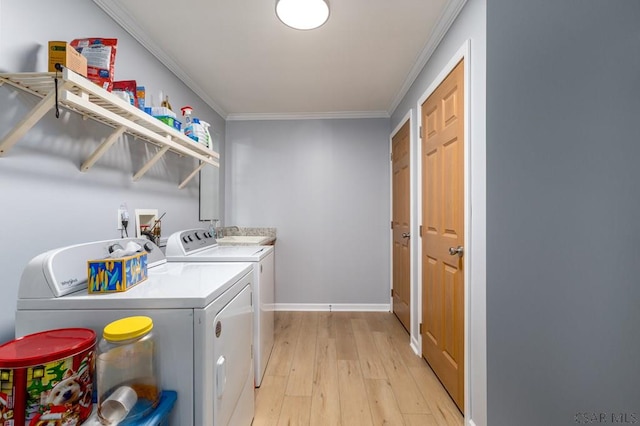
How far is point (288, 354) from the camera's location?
7.22 feet

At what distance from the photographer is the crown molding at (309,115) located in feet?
10.4

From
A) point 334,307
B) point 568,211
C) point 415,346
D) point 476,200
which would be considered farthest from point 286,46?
point 334,307

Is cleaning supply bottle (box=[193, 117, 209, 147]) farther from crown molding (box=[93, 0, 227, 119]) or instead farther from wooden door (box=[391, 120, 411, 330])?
wooden door (box=[391, 120, 411, 330])

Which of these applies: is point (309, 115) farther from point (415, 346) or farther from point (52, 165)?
point (415, 346)

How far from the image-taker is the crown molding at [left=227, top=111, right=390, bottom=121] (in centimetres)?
316

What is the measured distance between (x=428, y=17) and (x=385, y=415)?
242 cm

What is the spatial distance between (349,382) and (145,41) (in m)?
2.71

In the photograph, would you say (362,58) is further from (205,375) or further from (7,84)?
(205,375)

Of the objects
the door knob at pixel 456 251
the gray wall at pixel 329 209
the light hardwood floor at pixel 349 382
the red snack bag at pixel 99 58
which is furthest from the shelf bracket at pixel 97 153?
the gray wall at pixel 329 209

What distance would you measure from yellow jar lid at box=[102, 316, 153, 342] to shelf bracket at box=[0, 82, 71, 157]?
79cm

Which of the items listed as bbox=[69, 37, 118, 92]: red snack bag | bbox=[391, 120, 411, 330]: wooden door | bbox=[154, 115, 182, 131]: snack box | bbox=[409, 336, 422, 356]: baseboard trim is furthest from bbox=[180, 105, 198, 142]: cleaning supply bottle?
bbox=[409, 336, 422, 356]: baseboard trim

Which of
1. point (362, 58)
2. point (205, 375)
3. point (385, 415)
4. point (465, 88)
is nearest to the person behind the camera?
point (205, 375)

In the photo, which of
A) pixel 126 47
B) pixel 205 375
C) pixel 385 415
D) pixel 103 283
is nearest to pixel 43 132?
pixel 103 283

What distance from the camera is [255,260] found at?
1.79 m
